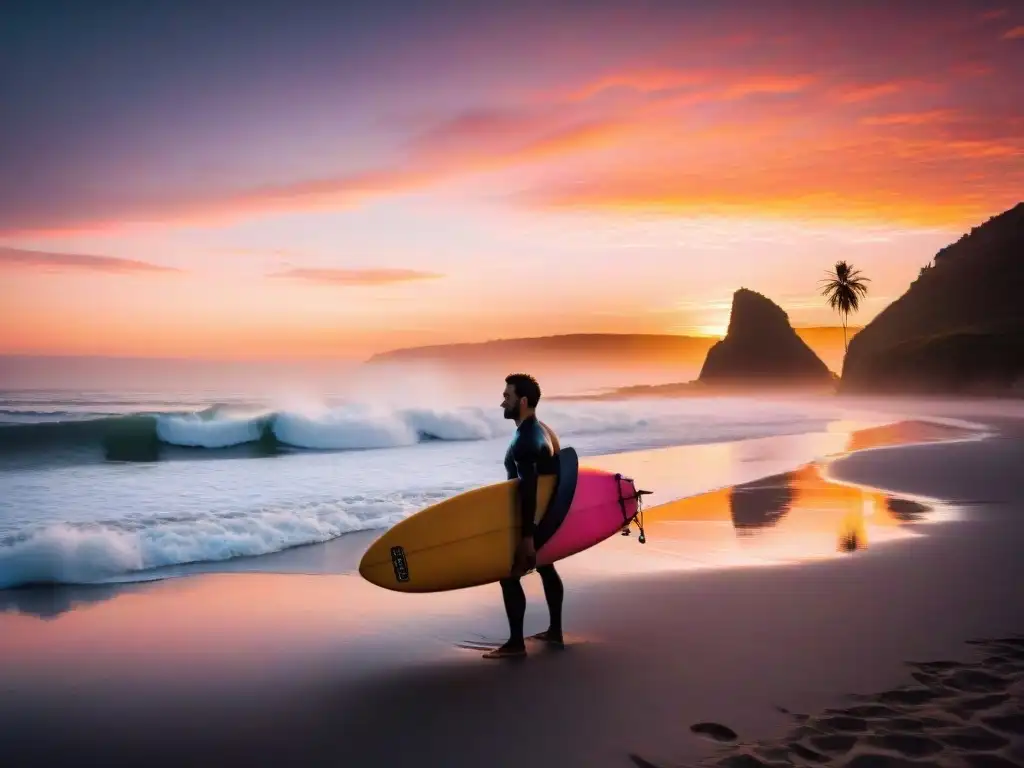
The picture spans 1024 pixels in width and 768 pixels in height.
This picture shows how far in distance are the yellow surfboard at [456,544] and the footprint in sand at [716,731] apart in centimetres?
157

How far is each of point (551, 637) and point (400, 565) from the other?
1.06 metres

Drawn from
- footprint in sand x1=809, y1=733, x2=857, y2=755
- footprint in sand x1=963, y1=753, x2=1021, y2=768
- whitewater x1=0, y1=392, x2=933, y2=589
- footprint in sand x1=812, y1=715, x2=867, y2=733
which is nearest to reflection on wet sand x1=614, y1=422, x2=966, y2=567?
whitewater x1=0, y1=392, x2=933, y2=589

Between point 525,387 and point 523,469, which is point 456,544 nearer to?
point 523,469

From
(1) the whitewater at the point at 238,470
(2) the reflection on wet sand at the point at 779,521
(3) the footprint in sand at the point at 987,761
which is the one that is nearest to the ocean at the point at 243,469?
(1) the whitewater at the point at 238,470

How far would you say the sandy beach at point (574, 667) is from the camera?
11.6ft

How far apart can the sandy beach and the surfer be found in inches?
10.6

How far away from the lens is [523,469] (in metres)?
4.73

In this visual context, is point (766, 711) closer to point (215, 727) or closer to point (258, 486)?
point (215, 727)

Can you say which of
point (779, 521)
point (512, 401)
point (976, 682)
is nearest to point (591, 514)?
point (512, 401)

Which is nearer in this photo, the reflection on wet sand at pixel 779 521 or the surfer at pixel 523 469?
the surfer at pixel 523 469

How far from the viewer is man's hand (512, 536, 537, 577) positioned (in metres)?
A: 4.72

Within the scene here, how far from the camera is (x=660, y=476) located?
14.1 metres

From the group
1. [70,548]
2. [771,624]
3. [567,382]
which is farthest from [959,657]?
[567,382]

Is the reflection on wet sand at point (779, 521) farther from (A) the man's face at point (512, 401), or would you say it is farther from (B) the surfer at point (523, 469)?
(A) the man's face at point (512, 401)
